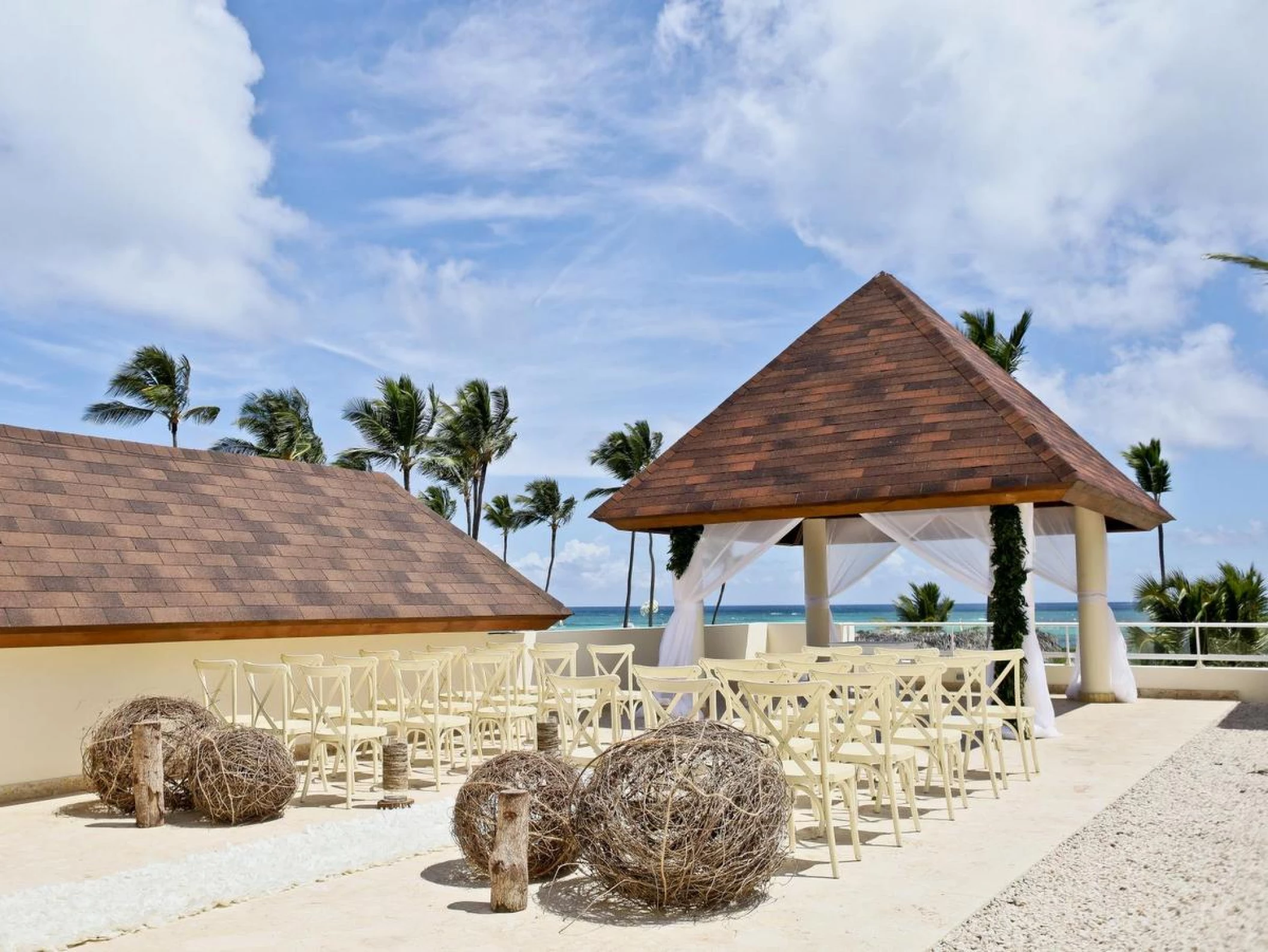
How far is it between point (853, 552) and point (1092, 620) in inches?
141

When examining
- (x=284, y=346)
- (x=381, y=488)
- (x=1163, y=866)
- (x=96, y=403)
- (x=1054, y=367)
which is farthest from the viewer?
(x=284, y=346)

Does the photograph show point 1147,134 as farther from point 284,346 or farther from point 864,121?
point 284,346

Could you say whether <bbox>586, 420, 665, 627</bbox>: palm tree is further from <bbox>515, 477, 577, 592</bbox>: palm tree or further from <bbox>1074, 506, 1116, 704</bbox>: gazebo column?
<bbox>1074, 506, 1116, 704</bbox>: gazebo column

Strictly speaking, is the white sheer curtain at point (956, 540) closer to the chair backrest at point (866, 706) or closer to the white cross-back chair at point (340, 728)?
the chair backrest at point (866, 706)

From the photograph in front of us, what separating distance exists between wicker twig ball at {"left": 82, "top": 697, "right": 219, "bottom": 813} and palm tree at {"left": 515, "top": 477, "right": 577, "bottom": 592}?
37897mm

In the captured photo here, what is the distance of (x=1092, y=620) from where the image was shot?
14.6 meters

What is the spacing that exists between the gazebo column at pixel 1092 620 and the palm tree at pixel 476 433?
81.0ft

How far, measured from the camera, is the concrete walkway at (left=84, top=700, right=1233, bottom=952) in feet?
15.4

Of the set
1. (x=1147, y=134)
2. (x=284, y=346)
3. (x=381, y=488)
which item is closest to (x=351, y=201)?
(x=381, y=488)

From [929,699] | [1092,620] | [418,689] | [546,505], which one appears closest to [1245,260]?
[1092,620]

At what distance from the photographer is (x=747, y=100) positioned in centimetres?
1405

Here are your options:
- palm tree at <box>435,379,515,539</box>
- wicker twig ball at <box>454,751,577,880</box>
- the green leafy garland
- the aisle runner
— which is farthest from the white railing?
palm tree at <box>435,379,515,539</box>

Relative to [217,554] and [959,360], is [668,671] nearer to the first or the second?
[217,554]

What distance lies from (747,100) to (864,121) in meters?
1.57
